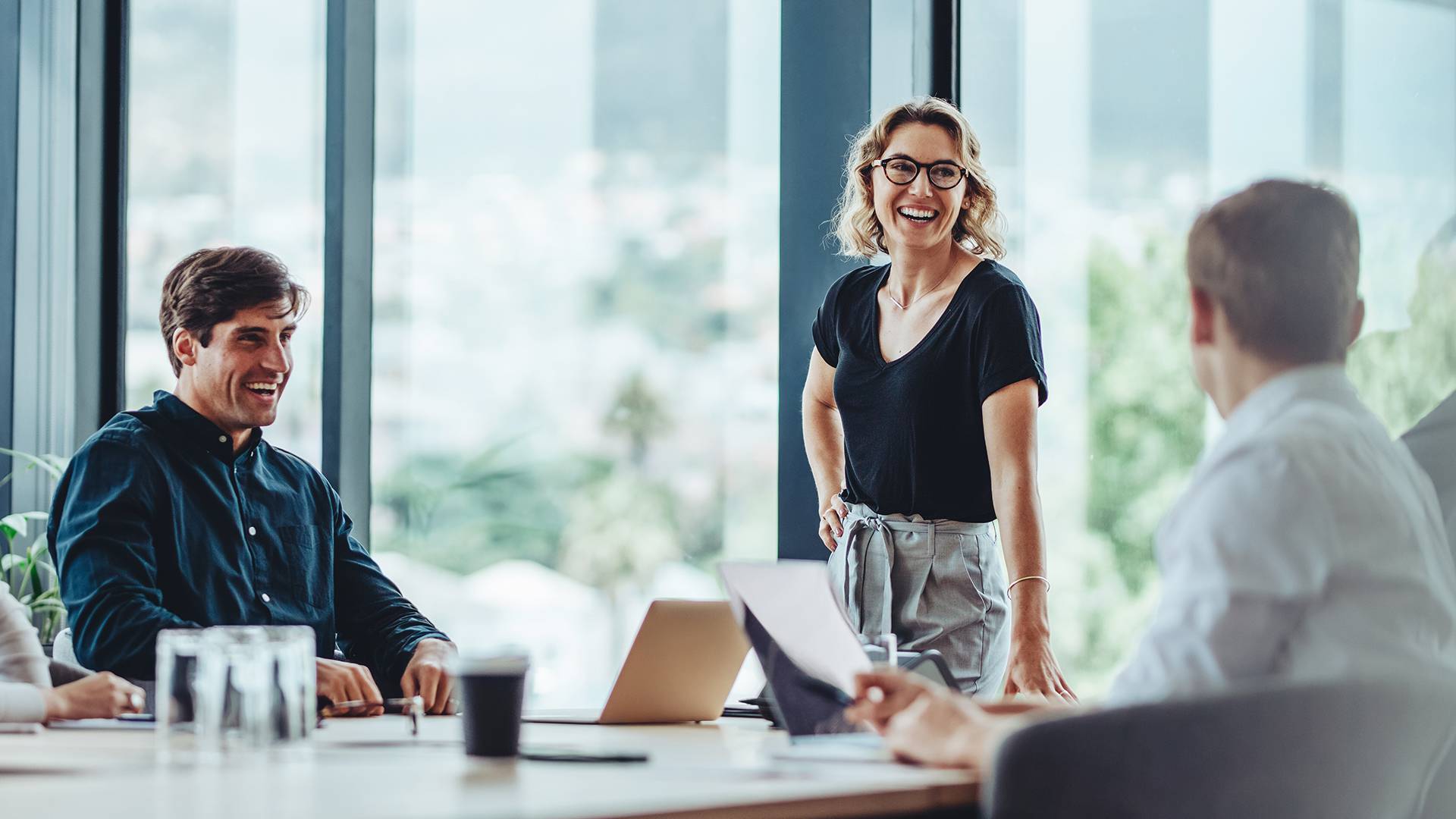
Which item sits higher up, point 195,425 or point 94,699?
point 195,425

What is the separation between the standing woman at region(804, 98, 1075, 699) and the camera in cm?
232

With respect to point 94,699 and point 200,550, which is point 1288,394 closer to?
point 94,699

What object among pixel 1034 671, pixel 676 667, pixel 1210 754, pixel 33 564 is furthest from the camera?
pixel 33 564

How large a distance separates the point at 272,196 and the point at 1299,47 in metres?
3.43

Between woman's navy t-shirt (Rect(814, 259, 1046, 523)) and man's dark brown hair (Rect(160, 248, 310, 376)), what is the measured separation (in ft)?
3.47

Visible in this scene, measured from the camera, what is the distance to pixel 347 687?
6.24 ft

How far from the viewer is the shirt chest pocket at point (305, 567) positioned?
Result: 2.46 m

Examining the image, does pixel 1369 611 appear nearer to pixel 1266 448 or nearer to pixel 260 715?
pixel 1266 448

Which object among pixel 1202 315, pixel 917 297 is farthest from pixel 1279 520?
pixel 917 297

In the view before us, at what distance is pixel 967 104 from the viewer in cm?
325

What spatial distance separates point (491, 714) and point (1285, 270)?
856mm

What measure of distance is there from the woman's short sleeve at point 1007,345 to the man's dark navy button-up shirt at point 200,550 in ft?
3.27

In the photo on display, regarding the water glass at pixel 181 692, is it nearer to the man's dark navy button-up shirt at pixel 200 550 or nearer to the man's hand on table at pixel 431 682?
the man's hand on table at pixel 431 682

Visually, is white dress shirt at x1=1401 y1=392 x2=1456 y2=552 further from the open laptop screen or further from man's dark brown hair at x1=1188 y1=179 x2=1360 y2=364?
the open laptop screen
